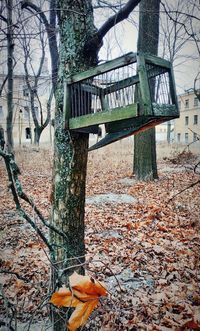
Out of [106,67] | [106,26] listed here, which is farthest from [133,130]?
[106,26]

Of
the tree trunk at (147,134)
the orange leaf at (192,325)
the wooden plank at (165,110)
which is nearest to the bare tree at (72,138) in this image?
the wooden plank at (165,110)

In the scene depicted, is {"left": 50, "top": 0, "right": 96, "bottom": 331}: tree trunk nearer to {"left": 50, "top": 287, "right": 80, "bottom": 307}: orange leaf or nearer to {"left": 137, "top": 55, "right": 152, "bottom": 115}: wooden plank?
{"left": 137, "top": 55, "right": 152, "bottom": 115}: wooden plank

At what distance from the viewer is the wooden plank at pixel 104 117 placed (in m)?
2.19

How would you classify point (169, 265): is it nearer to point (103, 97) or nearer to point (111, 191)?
point (103, 97)

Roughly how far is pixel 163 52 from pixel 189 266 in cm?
2311

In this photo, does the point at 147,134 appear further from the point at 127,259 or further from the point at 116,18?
the point at 116,18

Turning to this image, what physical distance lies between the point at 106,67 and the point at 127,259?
121 inches

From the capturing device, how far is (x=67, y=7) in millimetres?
2449

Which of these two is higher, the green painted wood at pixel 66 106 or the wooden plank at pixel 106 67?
the wooden plank at pixel 106 67

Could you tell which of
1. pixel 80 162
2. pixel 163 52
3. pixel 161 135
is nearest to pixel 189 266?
pixel 80 162

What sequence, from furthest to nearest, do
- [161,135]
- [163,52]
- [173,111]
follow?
[161,135] < [163,52] < [173,111]

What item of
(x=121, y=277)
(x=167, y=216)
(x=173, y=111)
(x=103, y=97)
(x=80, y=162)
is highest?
(x=103, y=97)

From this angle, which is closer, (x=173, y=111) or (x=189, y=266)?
(x=173, y=111)

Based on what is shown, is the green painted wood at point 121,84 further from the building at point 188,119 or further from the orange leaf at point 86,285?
the building at point 188,119
